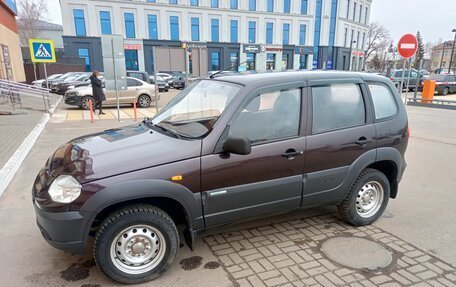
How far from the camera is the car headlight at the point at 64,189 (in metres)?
2.67

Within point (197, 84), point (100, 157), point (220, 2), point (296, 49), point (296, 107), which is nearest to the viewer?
point (100, 157)

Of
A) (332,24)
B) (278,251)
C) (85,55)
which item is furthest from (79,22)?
(278,251)

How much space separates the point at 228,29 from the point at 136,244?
47211mm

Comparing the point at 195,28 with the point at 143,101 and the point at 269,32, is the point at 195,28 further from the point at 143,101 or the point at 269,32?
the point at 143,101

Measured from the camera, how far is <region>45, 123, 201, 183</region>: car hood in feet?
9.01

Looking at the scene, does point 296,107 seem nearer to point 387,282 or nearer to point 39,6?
point 387,282

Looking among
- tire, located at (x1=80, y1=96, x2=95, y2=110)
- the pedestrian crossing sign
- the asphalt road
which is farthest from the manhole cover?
the pedestrian crossing sign

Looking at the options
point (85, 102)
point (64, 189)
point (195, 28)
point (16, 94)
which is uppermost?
point (195, 28)

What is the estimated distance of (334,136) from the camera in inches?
140

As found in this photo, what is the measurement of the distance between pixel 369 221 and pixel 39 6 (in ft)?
209

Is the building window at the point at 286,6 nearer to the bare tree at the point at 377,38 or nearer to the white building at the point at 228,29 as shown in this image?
the white building at the point at 228,29

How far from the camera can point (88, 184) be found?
104 inches

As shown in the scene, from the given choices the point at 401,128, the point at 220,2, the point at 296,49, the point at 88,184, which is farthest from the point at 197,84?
the point at 296,49

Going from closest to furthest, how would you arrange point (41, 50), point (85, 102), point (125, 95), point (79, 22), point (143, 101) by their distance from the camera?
point (41, 50), point (85, 102), point (125, 95), point (143, 101), point (79, 22)
